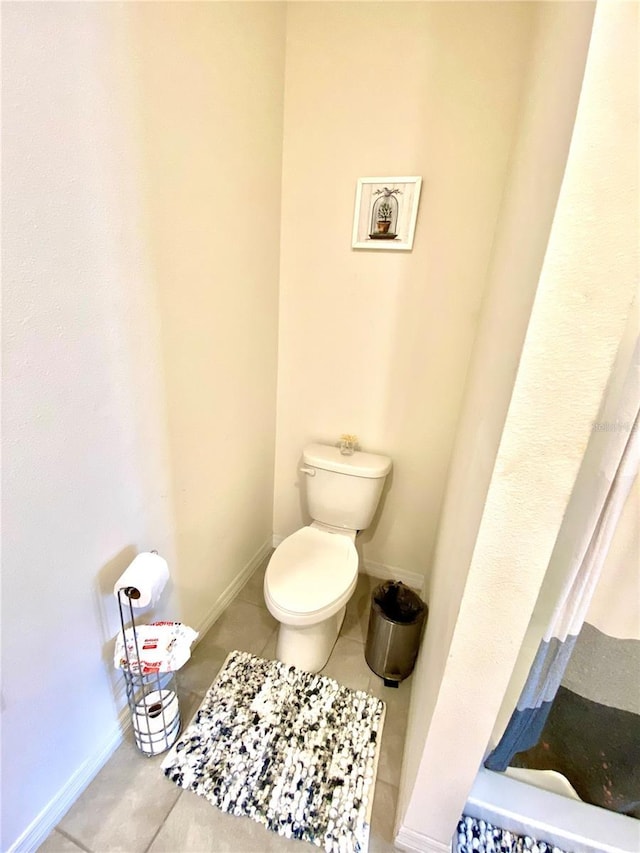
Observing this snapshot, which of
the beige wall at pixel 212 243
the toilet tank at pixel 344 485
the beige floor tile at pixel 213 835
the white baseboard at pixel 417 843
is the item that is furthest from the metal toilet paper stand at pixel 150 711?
the toilet tank at pixel 344 485

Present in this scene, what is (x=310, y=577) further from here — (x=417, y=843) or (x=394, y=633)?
(x=417, y=843)

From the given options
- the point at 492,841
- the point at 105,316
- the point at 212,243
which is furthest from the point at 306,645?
the point at 212,243

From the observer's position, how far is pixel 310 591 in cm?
134

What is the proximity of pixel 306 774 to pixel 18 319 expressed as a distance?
1422 millimetres

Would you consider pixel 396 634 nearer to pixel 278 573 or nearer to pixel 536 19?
pixel 278 573

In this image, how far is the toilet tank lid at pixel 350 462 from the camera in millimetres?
1604

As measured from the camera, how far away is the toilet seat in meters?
1.29

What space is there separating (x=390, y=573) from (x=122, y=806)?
4.32 feet

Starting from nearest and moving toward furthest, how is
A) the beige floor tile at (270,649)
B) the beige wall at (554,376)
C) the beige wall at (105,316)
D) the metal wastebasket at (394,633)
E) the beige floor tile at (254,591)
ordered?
1. the beige wall at (554,376)
2. the beige wall at (105,316)
3. the metal wastebasket at (394,633)
4. the beige floor tile at (270,649)
5. the beige floor tile at (254,591)

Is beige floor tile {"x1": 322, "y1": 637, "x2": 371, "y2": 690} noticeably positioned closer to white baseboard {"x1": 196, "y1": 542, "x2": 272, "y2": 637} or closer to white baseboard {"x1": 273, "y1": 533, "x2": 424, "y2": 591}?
white baseboard {"x1": 273, "y1": 533, "x2": 424, "y2": 591}

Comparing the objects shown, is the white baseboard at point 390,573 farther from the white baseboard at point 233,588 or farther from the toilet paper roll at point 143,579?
the toilet paper roll at point 143,579

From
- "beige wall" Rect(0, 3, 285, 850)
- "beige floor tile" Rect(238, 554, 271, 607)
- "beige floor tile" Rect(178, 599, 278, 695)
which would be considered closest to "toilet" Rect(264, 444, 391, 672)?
"beige floor tile" Rect(178, 599, 278, 695)

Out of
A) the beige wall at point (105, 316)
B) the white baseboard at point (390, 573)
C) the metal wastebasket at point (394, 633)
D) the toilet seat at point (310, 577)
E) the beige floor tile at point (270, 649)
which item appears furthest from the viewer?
the white baseboard at point (390, 573)

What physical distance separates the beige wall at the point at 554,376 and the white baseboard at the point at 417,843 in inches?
10.2
